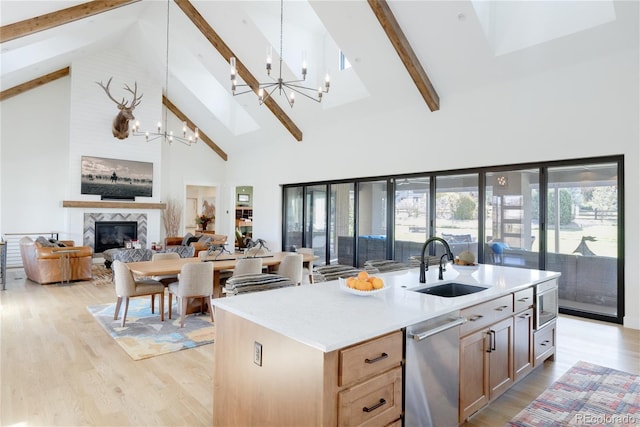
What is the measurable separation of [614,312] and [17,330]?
7.12 metres

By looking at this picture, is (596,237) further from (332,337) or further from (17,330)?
(17,330)

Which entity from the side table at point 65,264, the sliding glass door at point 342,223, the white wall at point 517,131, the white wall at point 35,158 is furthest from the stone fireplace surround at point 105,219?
the sliding glass door at point 342,223

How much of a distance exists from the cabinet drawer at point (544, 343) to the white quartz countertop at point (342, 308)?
499 millimetres

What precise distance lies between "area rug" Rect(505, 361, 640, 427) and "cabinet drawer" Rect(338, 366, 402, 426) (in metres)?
1.15

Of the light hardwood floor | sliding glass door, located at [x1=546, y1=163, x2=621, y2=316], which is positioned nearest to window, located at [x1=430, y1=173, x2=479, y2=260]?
sliding glass door, located at [x1=546, y1=163, x2=621, y2=316]

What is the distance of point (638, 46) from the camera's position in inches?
171

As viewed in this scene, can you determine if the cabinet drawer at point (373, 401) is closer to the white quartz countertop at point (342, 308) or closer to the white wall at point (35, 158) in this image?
the white quartz countertop at point (342, 308)

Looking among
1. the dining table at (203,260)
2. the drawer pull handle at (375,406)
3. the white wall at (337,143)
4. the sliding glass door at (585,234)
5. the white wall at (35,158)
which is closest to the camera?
the drawer pull handle at (375,406)

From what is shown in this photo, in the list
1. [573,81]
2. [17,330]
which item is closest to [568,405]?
[573,81]

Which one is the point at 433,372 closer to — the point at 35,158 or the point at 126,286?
the point at 126,286

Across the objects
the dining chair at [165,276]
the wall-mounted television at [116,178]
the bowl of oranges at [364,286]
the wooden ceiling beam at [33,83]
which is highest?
the wooden ceiling beam at [33,83]

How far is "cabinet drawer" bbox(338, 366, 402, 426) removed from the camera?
5.05ft

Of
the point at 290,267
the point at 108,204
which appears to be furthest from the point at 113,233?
the point at 290,267

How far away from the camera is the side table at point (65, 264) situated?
6.71 meters
